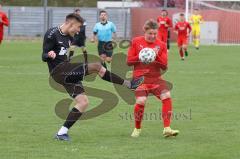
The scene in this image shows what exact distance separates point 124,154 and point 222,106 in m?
5.73

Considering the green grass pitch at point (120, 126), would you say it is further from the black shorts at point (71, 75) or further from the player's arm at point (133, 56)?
the player's arm at point (133, 56)

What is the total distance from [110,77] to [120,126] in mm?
1736

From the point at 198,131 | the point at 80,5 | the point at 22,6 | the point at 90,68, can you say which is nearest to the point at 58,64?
the point at 90,68

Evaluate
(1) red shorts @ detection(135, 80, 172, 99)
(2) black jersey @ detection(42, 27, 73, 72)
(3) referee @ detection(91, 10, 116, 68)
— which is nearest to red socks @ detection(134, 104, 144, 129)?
(1) red shorts @ detection(135, 80, 172, 99)

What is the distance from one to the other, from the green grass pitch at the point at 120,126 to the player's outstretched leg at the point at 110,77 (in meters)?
0.84

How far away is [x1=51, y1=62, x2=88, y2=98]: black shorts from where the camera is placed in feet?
35.3

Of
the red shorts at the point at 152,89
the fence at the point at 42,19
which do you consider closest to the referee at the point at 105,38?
the red shorts at the point at 152,89

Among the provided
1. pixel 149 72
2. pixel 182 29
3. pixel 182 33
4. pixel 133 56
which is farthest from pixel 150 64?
pixel 182 29

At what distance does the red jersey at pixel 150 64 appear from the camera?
11.2 metres

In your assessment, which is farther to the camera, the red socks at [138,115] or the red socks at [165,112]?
the red socks at [138,115]

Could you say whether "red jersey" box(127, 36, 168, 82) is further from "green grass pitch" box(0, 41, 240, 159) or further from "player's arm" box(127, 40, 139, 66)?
"green grass pitch" box(0, 41, 240, 159)

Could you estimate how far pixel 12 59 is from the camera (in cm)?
3045

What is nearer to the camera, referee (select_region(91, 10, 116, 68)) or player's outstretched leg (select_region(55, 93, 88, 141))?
player's outstretched leg (select_region(55, 93, 88, 141))

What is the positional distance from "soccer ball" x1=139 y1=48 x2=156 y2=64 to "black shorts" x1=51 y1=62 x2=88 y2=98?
882mm
